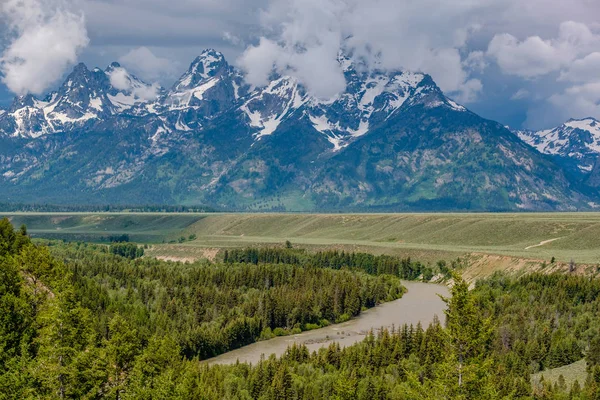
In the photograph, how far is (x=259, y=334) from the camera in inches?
4998

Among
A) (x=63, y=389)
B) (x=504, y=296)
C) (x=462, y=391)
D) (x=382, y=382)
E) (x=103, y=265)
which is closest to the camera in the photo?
(x=462, y=391)

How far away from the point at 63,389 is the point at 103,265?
119 m

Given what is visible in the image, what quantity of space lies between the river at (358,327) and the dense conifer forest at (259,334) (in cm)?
330

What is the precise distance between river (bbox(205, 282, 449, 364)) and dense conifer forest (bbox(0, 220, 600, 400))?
10.8 ft

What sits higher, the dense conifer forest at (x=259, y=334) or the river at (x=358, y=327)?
the dense conifer forest at (x=259, y=334)

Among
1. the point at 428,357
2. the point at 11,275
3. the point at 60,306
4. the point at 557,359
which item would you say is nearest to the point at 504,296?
the point at 557,359

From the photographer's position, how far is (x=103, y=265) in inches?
6580

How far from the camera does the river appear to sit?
114 metres

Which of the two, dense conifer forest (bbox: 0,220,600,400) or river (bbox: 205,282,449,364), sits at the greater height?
dense conifer forest (bbox: 0,220,600,400)

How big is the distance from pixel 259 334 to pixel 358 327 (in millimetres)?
22504

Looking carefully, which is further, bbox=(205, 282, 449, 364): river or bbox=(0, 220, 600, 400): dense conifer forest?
bbox=(205, 282, 449, 364): river

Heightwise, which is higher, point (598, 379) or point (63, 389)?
point (63, 389)

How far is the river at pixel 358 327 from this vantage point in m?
114

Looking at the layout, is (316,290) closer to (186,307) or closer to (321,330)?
(321,330)
